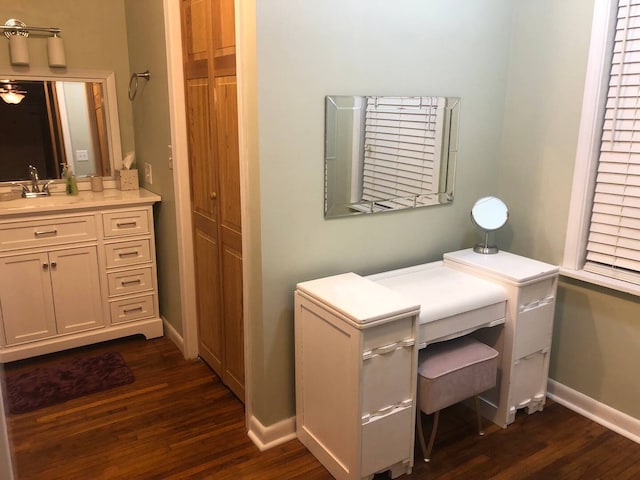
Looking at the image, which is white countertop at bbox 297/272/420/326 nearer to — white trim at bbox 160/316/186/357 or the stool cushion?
the stool cushion

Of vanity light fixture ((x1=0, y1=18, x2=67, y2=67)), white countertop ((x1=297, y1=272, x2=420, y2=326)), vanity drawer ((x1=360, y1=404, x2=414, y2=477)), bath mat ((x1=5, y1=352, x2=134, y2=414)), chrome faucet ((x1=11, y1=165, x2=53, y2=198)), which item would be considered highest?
vanity light fixture ((x1=0, y1=18, x2=67, y2=67))

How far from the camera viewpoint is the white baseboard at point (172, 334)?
3287 mm

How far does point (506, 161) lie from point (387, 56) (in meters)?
0.98

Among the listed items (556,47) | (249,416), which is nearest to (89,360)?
(249,416)

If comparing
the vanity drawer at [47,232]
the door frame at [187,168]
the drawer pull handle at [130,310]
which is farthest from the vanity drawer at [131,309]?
the vanity drawer at [47,232]

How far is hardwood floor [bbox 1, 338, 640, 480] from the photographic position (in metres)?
2.25

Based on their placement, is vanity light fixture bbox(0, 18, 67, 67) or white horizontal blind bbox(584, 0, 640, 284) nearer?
white horizontal blind bbox(584, 0, 640, 284)

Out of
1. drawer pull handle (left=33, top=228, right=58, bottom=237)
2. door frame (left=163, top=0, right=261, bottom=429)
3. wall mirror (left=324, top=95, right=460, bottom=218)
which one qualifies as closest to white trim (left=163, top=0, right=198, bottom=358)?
door frame (left=163, top=0, right=261, bottom=429)

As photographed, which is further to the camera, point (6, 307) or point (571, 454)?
point (6, 307)

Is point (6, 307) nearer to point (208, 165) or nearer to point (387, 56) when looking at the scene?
point (208, 165)

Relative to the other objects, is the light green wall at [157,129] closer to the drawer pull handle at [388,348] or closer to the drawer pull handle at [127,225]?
the drawer pull handle at [127,225]

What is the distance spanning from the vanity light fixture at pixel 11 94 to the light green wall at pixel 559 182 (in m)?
2.92

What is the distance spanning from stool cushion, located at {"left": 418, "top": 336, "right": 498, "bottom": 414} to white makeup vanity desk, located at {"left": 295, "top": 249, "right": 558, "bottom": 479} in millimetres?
95

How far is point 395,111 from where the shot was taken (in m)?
2.46
